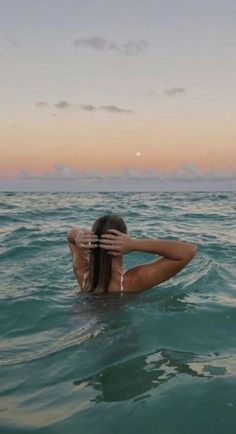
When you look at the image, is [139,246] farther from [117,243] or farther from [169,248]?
[169,248]

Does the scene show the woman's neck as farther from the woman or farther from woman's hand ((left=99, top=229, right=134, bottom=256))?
woman's hand ((left=99, top=229, right=134, bottom=256))

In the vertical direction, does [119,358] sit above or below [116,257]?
below

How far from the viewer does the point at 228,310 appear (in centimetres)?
642

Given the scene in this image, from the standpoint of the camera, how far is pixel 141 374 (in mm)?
4223


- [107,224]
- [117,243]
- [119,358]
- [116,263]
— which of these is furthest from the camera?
[116,263]

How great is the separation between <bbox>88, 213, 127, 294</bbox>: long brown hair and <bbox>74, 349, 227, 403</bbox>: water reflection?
105 centimetres

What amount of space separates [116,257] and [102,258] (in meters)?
0.17

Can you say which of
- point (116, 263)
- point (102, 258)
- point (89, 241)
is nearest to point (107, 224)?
point (89, 241)

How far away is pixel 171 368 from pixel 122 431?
113 centimetres

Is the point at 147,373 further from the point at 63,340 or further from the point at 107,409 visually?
the point at 63,340

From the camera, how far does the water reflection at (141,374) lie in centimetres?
389

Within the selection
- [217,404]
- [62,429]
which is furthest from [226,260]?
[62,429]

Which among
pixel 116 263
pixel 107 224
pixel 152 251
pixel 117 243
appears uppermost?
pixel 107 224

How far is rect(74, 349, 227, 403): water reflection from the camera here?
3.89 meters
